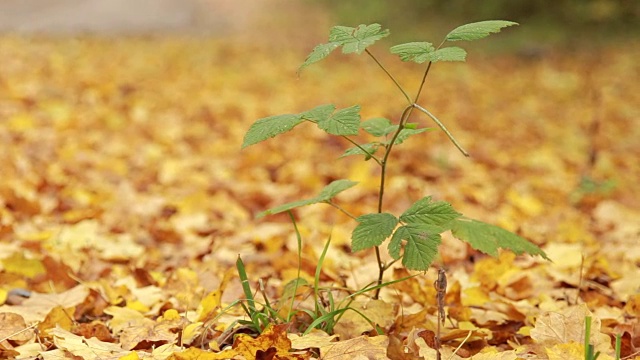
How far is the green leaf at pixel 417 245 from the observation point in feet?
4.25

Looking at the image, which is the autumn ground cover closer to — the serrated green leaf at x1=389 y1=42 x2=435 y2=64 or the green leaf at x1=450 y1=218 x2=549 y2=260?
the green leaf at x1=450 y1=218 x2=549 y2=260

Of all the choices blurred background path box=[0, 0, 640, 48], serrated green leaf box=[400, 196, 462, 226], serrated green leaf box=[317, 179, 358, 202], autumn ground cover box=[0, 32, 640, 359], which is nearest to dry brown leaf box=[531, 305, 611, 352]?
autumn ground cover box=[0, 32, 640, 359]

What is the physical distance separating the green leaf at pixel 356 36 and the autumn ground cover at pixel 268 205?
0.53m

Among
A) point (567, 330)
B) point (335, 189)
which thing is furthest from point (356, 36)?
point (567, 330)

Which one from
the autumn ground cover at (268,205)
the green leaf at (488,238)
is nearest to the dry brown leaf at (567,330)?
the autumn ground cover at (268,205)

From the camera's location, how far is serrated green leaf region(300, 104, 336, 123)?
136 centimetres

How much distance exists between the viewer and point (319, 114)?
1.38 meters

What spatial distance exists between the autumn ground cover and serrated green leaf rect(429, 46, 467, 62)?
478 millimetres

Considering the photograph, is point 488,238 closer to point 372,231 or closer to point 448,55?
point 372,231

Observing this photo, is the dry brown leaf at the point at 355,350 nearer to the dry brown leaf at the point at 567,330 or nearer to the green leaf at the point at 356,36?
the dry brown leaf at the point at 567,330

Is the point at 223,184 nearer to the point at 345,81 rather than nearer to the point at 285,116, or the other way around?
the point at 285,116

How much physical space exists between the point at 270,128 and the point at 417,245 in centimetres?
34

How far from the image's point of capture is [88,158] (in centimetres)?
375

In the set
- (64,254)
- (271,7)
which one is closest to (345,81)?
(64,254)
